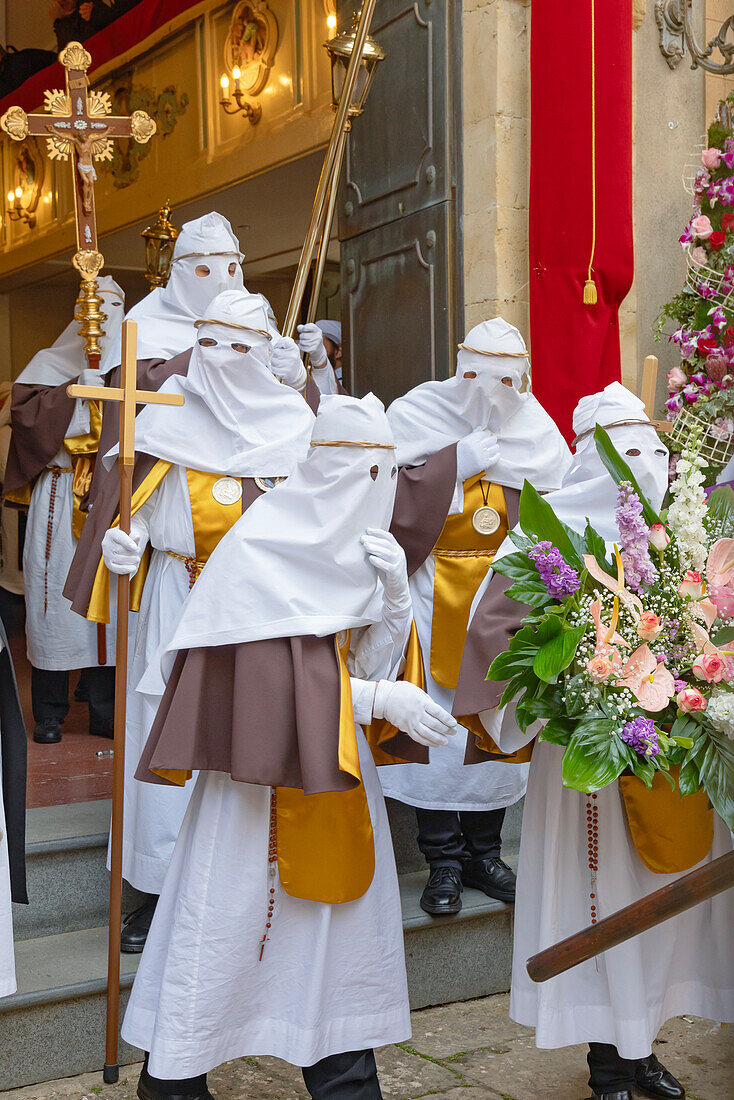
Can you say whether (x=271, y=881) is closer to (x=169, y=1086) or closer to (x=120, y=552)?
(x=169, y=1086)

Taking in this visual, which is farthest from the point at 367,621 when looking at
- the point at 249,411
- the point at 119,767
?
the point at 249,411

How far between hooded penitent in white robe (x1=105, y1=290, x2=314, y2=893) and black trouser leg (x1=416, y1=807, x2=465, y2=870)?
88 centimetres

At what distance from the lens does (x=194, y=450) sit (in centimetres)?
380

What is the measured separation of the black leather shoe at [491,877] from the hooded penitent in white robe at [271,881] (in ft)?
4.39

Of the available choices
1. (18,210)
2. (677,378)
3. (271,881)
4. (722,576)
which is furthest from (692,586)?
(18,210)

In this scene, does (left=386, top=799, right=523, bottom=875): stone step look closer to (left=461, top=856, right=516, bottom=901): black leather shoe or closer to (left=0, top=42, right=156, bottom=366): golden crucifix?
(left=461, top=856, right=516, bottom=901): black leather shoe

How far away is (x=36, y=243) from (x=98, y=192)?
103 centimetres

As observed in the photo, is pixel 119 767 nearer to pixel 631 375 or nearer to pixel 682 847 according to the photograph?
pixel 682 847

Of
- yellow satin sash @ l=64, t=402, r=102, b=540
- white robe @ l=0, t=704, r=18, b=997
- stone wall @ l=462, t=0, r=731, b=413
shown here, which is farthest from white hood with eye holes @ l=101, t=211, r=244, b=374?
white robe @ l=0, t=704, r=18, b=997

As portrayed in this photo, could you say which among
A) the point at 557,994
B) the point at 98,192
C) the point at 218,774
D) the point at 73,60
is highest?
the point at 98,192

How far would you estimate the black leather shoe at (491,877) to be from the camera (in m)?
4.23

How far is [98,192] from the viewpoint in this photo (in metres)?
10.7

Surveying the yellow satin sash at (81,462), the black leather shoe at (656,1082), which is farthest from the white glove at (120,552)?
the black leather shoe at (656,1082)

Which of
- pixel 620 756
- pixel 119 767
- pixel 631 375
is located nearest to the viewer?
pixel 620 756
